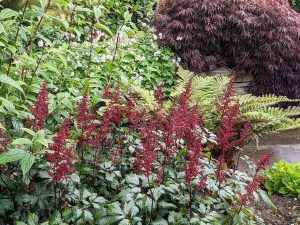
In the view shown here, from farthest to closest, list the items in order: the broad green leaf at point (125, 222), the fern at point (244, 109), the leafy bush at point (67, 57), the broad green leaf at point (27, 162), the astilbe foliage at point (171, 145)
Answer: the fern at point (244, 109), the leafy bush at point (67, 57), the astilbe foliage at point (171, 145), the broad green leaf at point (125, 222), the broad green leaf at point (27, 162)

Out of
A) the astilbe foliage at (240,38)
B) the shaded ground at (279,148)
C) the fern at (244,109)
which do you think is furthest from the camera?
the astilbe foliage at (240,38)

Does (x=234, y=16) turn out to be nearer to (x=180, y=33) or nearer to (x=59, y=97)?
(x=180, y=33)

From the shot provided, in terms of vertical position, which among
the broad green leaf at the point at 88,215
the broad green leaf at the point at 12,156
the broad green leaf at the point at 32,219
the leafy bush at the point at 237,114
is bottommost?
the leafy bush at the point at 237,114

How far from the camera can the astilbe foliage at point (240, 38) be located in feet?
19.8

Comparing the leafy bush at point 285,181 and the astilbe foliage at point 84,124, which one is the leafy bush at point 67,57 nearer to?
the astilbe foliage at point 84,124

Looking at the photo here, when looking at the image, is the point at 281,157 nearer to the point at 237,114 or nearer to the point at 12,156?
the point at 237,114

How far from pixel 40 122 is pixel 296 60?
17.1ft

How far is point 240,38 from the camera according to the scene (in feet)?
20.4

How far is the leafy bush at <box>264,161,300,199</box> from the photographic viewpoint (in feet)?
12.0

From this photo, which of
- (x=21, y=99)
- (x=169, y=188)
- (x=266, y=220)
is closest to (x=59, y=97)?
(x=21, y=99)

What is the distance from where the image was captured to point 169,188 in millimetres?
2018

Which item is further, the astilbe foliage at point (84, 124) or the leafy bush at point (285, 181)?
the leafy bush at point (285, 181)

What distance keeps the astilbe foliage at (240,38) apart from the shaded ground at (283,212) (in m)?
2.79

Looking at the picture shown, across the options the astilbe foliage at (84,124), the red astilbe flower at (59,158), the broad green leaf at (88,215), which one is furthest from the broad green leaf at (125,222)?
the astilbe foliage at (84,124)
